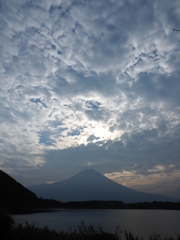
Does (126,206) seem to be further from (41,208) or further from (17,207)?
(17,207)

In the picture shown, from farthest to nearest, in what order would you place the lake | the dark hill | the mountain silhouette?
the mountain silhouette < the dark hill < the lake

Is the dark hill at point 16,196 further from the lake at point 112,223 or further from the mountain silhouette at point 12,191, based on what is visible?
the lake at point 112,223

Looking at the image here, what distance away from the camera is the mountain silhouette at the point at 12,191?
104375 millimetres

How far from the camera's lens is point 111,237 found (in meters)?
14.5

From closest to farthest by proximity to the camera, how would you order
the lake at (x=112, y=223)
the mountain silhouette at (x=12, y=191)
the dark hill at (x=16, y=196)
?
the lake at (x=112, y=223), the dark hill at (x=16, y=196), the mountain silhouette at (x=12, y=191)

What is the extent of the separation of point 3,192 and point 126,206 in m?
121

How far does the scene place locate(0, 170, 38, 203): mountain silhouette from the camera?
104 m

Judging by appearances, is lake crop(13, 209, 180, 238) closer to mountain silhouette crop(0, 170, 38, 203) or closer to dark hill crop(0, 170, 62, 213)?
dark hill crop(0, 170, 62, 213)

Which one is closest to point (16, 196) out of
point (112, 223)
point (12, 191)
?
point (12, 191)

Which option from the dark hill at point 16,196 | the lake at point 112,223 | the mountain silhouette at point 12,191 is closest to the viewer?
the lake at point 112,223

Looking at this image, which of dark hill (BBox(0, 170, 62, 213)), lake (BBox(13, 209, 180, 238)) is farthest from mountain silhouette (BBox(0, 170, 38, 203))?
lake (BBox(13, 209, 180, 238))

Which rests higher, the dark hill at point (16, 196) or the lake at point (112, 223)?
the dark hill at point (16, 196)

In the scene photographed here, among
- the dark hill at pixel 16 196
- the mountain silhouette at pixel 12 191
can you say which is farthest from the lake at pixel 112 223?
the mountain silhouette at pixel 12 191

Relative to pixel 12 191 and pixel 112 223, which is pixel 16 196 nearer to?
pixel 12 191
